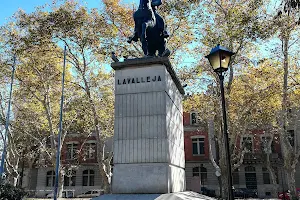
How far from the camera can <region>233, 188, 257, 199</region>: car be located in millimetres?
A: 34031

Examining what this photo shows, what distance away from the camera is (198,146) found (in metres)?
39.7

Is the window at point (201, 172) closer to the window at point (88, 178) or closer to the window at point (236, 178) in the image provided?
the window at point (236, 178)

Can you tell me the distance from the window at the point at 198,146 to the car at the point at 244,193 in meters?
6.62

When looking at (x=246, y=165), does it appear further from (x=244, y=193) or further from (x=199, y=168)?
(x=199, y=168)

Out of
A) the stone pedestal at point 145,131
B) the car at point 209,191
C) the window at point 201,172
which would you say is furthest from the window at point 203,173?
the stone pedestal at point 145,131

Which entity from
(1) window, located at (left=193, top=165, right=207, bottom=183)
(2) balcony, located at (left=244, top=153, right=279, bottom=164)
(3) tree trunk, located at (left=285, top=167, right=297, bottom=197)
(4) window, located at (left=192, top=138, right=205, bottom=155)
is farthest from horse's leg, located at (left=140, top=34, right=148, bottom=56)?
(4) window, located at (left=192, top=138, right=205, bottom=155)

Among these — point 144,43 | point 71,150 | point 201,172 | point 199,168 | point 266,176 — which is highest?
point 144,43

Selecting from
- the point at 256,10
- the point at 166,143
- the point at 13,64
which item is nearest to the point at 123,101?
the point at 166,143

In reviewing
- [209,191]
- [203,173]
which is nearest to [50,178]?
[203,173]

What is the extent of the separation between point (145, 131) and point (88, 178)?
36.9 metres

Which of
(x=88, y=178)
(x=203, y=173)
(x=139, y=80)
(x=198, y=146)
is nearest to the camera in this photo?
(x=139, y=80)

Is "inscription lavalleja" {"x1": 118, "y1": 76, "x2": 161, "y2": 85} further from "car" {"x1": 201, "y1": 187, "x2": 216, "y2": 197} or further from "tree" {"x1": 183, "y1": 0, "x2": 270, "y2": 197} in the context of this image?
"car" {"x1": 201, "y1": 187, "x2": 216, "y2": 197}

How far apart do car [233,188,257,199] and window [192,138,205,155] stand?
6.62 m

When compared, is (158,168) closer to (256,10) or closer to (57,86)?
(256,10)
